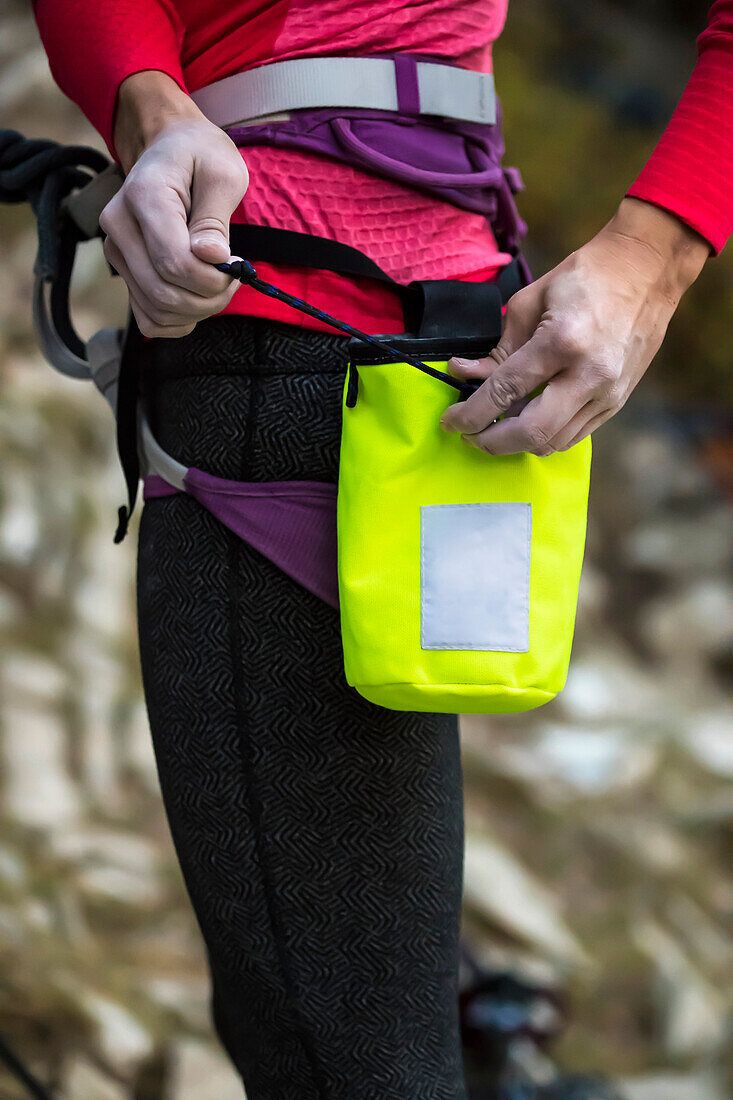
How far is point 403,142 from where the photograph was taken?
1.80 ft

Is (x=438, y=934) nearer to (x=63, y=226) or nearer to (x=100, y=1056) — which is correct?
(x=63, y=226)

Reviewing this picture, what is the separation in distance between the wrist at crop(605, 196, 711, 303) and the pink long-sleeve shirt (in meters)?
0.02

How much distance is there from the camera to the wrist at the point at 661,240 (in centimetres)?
48

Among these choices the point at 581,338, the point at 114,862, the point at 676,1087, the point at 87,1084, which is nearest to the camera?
the point at 581,338

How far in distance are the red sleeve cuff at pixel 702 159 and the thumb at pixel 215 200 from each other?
0.18 m

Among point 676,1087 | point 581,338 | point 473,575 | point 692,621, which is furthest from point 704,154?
point 692,621

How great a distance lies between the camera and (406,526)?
1.65ft

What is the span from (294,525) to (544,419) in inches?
5.9

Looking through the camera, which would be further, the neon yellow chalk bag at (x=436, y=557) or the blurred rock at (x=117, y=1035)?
the blurred rock at (x=117, y=1035)

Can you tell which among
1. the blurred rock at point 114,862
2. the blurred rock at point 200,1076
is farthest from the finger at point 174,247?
the blurred rock at point 114,862

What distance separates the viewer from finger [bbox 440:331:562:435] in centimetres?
45

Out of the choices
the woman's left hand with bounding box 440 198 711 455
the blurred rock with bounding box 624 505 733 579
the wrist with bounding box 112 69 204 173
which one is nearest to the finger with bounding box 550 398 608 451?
the woman's left hand with bounding box 440 198 711 455

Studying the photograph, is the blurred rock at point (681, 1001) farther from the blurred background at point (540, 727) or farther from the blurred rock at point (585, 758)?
the blurred rock at point (585, 758)

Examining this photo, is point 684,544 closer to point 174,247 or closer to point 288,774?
point 288,774
